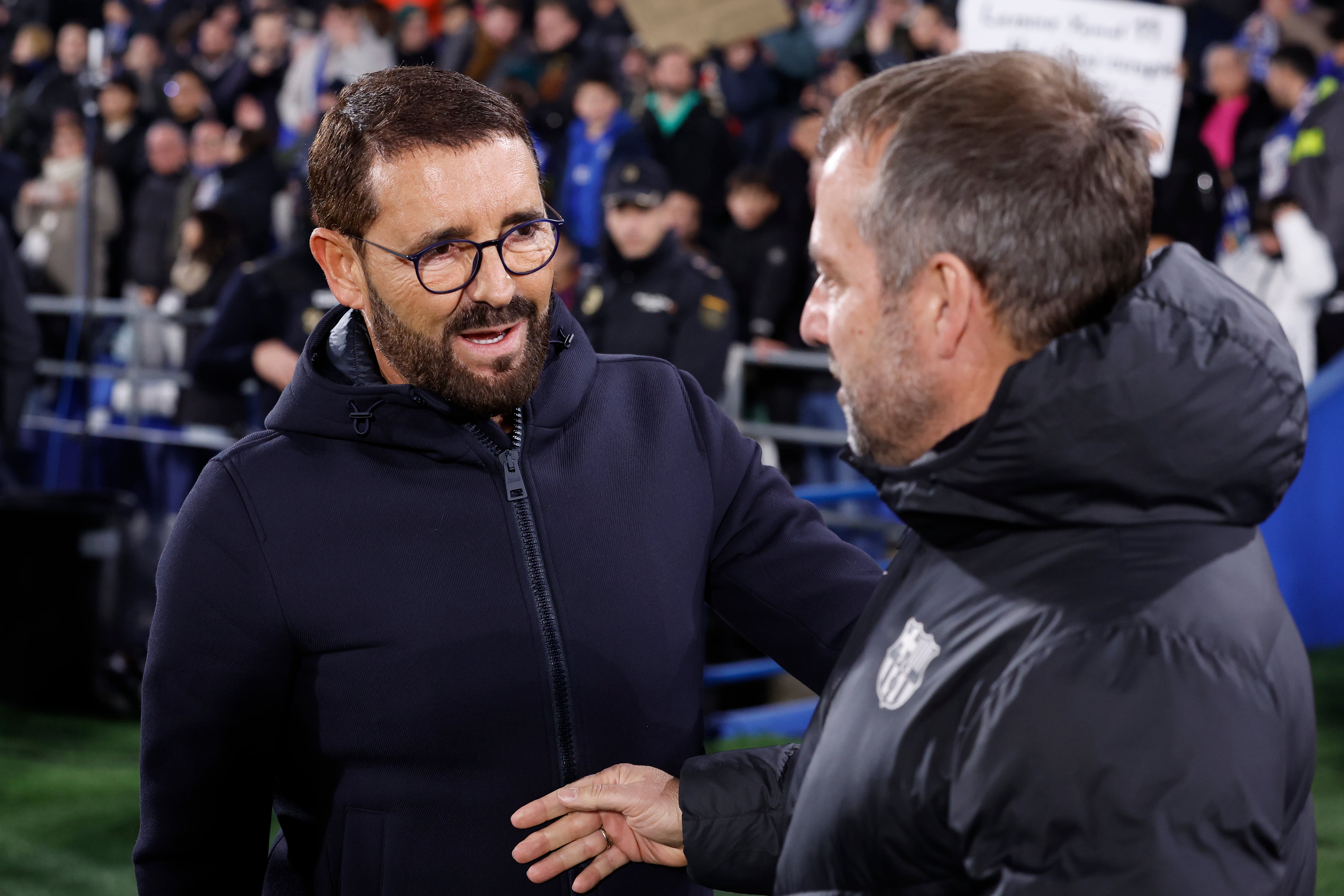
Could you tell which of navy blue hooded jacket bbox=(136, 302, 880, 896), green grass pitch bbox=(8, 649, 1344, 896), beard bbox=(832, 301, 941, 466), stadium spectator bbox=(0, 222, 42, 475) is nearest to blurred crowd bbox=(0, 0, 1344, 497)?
stadium spectator bbox=(0, 222, 42, 475)

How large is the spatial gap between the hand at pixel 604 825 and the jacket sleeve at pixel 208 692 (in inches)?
13.1

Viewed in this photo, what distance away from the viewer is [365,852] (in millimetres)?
1601

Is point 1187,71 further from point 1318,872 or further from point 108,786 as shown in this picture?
point 108,786

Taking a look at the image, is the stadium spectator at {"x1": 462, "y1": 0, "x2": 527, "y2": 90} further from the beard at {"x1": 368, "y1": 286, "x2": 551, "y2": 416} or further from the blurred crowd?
the beard at {"x1": 368, "y1": 286, "x2": 551, "y2": 416}

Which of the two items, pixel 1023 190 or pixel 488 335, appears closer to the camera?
pixel 1023 190

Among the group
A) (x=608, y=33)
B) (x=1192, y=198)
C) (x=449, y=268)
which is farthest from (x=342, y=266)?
(x=608, y=33)

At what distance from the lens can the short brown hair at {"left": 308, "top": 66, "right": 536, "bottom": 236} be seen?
1611 millimetres

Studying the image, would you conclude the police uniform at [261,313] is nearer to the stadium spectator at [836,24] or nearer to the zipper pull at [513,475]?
the zipper pull at [513,475]

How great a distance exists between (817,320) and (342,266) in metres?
0.70

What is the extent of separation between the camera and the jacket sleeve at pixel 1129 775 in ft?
3.28

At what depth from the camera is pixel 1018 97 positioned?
46.5 inches

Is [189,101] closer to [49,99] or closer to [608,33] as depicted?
[49,99]

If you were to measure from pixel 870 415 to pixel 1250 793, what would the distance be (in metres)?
0.46

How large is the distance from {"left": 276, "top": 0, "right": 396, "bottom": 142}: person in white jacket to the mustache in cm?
818
